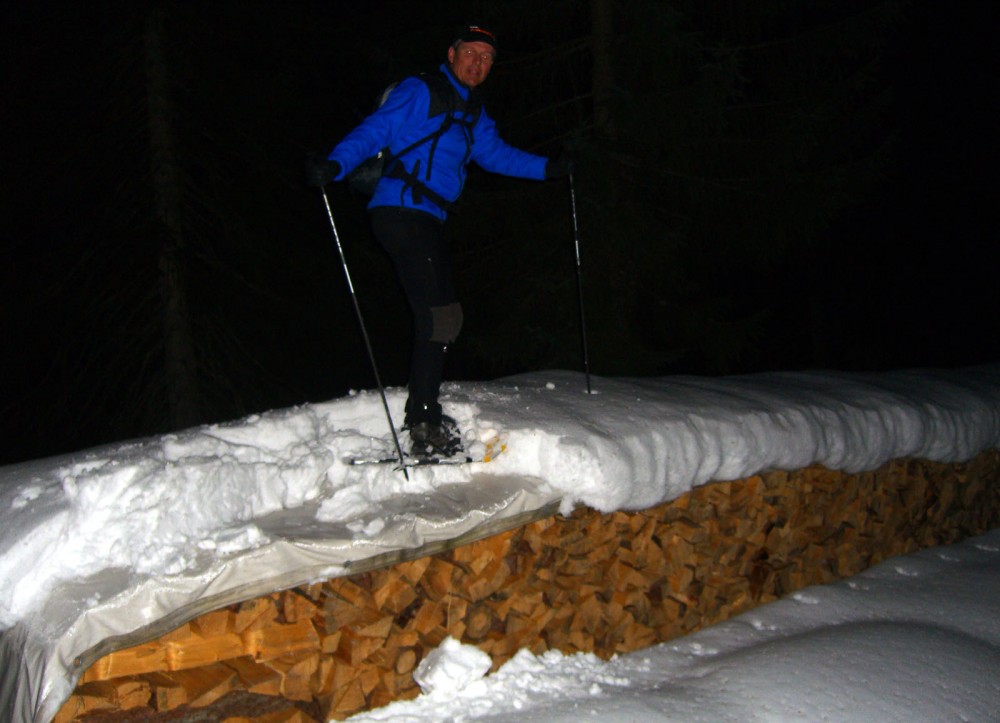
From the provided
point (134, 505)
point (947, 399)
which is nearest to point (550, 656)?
point (134, 505)

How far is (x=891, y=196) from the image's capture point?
18.8 metres

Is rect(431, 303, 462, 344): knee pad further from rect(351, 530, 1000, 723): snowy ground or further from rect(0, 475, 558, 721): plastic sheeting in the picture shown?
rect(351, 530, 1000, 723): snowy ground

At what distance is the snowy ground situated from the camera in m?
3.34

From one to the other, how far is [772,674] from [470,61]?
3381 millimetres

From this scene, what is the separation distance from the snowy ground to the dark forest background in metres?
4.67

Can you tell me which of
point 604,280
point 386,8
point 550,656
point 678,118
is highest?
point 386,8

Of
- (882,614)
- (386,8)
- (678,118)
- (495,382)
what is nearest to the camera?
(882,614)

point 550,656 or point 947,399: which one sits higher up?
point 947,399

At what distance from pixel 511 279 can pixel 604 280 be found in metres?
1.86

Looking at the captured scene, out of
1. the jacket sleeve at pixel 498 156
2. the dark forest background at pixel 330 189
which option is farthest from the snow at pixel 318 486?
the dark forest background at pixel 330 189

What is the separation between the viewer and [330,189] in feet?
37.7

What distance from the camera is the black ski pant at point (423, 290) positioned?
3.82m

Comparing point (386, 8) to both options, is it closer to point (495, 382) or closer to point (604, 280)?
point (604, 280)

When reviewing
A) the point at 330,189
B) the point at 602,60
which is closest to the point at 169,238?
the point at 330,189
